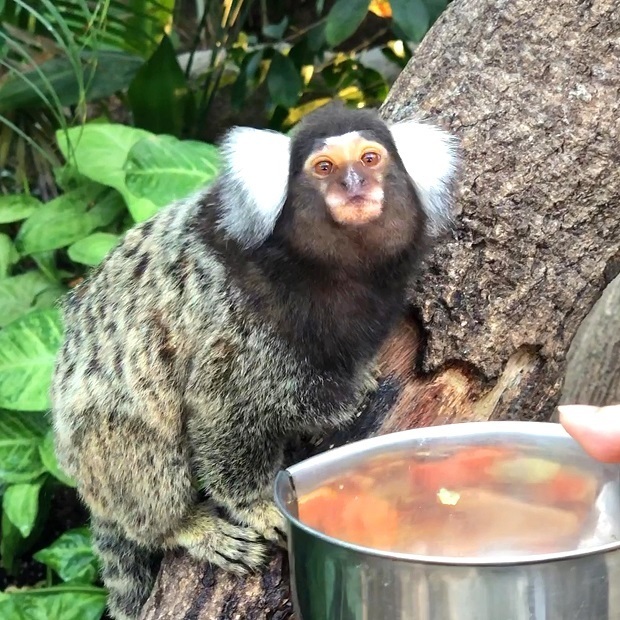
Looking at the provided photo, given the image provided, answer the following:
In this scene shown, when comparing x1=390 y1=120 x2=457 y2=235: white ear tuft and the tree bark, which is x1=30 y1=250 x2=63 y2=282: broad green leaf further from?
the tree bark

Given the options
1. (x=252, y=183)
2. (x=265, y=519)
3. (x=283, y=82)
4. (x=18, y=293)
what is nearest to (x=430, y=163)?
(x=252, y=183)

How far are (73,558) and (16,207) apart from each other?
1239mm

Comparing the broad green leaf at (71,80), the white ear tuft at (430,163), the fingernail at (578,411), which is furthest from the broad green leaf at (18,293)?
the fingernail at (578,411)

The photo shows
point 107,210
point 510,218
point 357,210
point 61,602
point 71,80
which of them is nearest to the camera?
point 357,210

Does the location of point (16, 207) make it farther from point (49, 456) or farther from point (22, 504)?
point (22, 504)

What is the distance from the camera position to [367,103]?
355cm

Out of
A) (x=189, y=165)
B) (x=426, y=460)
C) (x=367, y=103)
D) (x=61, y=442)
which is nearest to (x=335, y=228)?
(x=426, y=460)

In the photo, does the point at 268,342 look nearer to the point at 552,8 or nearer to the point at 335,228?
the point at 335,228

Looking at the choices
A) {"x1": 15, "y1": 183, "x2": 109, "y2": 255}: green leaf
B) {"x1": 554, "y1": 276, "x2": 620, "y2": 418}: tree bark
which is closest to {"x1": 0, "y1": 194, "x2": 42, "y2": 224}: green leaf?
{"x1": 15, "y1": 183, "x2": 109, "y2": 255}: green leaf

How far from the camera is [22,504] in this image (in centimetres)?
240

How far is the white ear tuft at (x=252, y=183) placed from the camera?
1.49 m

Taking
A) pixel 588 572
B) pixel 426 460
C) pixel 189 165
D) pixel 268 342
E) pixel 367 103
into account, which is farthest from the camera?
pixel 367 103

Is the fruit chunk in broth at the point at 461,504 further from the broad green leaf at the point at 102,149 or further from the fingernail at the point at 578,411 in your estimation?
the broad green leaf at the point at 102,149

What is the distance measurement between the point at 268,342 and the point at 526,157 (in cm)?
72
